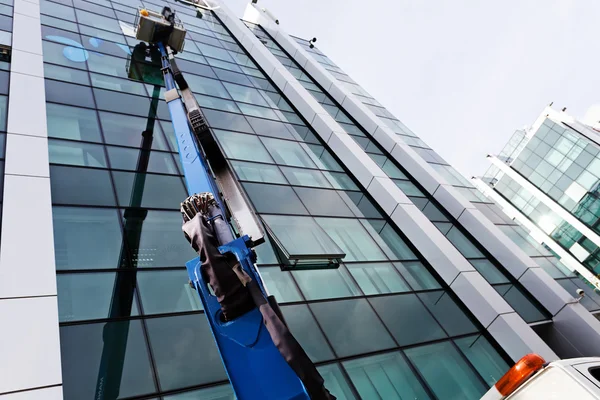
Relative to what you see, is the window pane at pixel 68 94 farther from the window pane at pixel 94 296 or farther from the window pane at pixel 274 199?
the window pane at pixel 94 296

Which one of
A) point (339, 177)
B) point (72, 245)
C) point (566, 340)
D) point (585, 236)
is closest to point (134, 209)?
point (72, 245)

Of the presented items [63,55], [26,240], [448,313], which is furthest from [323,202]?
[63,55]

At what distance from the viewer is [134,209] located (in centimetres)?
1052

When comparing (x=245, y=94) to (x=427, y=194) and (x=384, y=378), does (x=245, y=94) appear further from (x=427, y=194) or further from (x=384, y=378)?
(x=384, y=378)

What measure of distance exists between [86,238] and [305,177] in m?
9.48

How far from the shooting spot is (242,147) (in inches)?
633

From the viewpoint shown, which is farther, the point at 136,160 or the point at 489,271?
the point at 489,271

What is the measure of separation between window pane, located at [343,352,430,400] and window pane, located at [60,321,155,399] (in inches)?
198

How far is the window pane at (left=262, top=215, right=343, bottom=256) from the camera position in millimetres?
12516

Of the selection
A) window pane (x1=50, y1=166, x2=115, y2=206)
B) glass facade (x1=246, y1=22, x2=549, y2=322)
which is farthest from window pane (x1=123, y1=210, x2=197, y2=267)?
glass facade (x1=246, y1=22, x2=549, y2=322)

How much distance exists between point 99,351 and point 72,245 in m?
2.91

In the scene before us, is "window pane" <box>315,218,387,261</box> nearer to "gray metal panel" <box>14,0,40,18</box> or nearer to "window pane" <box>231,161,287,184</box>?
"window pane" <box>231,161,287,184</box>

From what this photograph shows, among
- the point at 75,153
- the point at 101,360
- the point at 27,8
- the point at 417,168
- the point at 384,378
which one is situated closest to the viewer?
the point at 101,360

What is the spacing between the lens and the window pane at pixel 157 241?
9344mm
